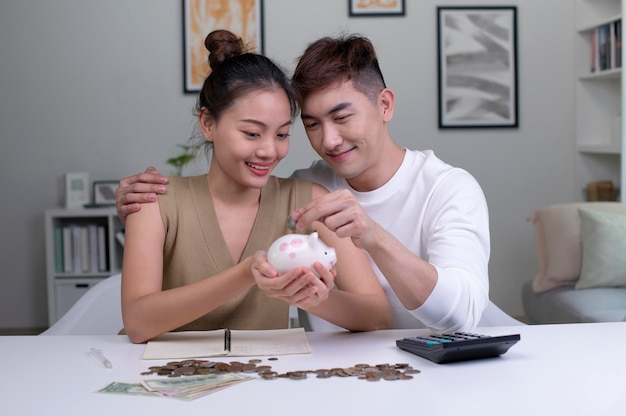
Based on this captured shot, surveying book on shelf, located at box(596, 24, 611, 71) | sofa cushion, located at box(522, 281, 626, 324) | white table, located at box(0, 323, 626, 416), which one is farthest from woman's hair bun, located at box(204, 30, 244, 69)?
book on shelf, located at box(596, 24, 611, 71)

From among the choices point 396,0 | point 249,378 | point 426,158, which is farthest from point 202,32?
point 249,378

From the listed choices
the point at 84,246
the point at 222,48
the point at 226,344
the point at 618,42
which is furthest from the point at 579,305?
the point at 84,246

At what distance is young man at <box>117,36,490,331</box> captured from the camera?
165cm

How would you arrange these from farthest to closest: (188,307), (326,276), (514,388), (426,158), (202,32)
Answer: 1. (202,32)
2. (426,158)
3. (188,307)
4. (326,276)
5. (514,388)

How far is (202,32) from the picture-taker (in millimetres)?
5078

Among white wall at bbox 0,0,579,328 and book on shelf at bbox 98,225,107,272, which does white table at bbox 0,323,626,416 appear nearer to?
book on shelf at bbox 98,225,107,272

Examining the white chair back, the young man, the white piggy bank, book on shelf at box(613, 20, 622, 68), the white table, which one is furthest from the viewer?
book on shelf at box(613, 20, 622, 68)

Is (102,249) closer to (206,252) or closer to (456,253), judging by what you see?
(206,252)

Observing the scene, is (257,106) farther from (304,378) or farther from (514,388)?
(514,388)

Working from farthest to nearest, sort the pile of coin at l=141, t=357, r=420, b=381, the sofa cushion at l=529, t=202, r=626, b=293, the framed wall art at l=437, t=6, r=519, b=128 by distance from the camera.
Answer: the framed wall art at l=437, t=6, r=519, b=128, the sofa cushion at l=529, t=202, r=626, b=293, the pile of coin at l=141, t=357, r=420, b=381

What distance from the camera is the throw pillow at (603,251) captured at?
387 cm

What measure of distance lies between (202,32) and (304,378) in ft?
13.2

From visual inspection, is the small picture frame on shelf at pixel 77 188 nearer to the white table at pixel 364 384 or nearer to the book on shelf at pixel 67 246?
the book on shelf at pixel 67 246

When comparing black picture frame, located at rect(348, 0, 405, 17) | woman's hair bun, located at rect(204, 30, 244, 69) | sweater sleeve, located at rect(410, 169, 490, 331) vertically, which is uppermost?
black picture frame, located at rect(348, 0, 405, 17)
